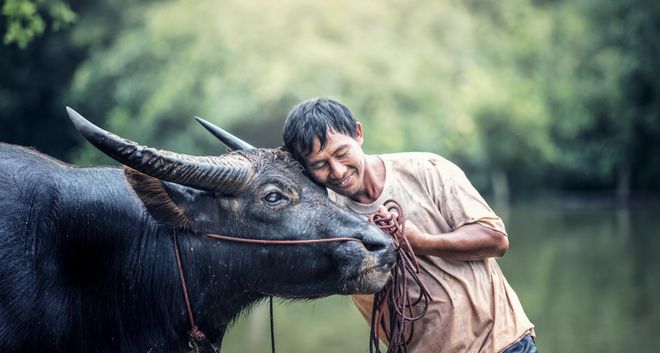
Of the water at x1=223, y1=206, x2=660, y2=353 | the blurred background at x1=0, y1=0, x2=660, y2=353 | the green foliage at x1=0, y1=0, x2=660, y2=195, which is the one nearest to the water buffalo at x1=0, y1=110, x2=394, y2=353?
the water at x1=223, y1=206, x2=660, y2=353

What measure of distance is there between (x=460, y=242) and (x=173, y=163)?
1279 mm

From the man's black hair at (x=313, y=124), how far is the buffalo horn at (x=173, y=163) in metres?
0.24

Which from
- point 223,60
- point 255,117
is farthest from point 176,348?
point 255,117

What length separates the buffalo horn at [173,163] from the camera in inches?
136

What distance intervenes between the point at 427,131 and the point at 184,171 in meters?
23.7

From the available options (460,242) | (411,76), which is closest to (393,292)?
(460,242)

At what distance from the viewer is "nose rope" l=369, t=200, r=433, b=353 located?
364 centimetres

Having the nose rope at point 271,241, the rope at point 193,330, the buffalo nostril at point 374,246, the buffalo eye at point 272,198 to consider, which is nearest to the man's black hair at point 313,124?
the buffalo eye at point 272,198

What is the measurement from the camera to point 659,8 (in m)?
35.4

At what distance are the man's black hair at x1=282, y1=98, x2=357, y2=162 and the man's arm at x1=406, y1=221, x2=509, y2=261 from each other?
1.81ft

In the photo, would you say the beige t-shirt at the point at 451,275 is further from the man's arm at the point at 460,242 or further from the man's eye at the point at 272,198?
the man's eye at the point at 272,198

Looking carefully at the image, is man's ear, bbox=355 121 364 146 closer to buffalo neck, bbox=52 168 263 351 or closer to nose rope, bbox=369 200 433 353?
nose rope, bbox=369 200 433 353

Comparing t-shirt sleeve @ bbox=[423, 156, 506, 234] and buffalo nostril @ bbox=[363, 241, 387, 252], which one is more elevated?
t-shirt sleeve @ bbox=[423, 156, 506, 234]

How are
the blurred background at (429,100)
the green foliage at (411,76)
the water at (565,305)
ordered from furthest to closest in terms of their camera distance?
the green foliage at (411,76) → the blurred background at (429,100) → the water at (565,305)
